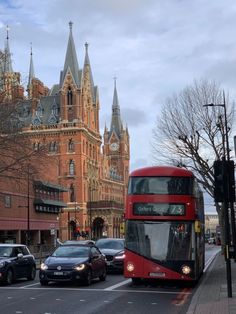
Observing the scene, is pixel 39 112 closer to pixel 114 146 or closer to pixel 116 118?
pixel 114 146

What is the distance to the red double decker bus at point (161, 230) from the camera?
18094 millimetres

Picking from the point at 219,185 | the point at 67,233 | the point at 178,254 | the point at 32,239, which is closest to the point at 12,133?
the point at 178,254

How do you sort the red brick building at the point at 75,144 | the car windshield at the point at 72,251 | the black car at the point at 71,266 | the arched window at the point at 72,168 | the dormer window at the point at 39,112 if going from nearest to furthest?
Result: the black car at the point at 71,266
the car windshield at the point at 72,251
the red brick building at the point at 75,144
the arched window at the point at 72,168
the dormer window at the point at 39,112

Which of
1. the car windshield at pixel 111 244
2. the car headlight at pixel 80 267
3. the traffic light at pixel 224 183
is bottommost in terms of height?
the car headlight at pixel 80 267

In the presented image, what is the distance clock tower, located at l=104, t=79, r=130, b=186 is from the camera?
17550cm

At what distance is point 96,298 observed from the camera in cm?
1533

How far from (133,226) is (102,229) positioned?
10530 centimetres

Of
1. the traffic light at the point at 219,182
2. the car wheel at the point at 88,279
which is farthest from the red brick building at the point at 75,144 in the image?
the traffic light at the point at 219,182

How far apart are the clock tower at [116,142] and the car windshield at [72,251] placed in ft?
503

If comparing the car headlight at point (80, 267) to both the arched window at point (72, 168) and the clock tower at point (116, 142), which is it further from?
the clock tower at point (116, 142)

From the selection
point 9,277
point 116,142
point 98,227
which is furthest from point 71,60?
point 9,277

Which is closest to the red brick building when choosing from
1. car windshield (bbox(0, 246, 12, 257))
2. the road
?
car windshield (bbox(0, 246, 12, 257))

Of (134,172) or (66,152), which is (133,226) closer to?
(134,172)

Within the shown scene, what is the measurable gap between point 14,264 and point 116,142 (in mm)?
155633
